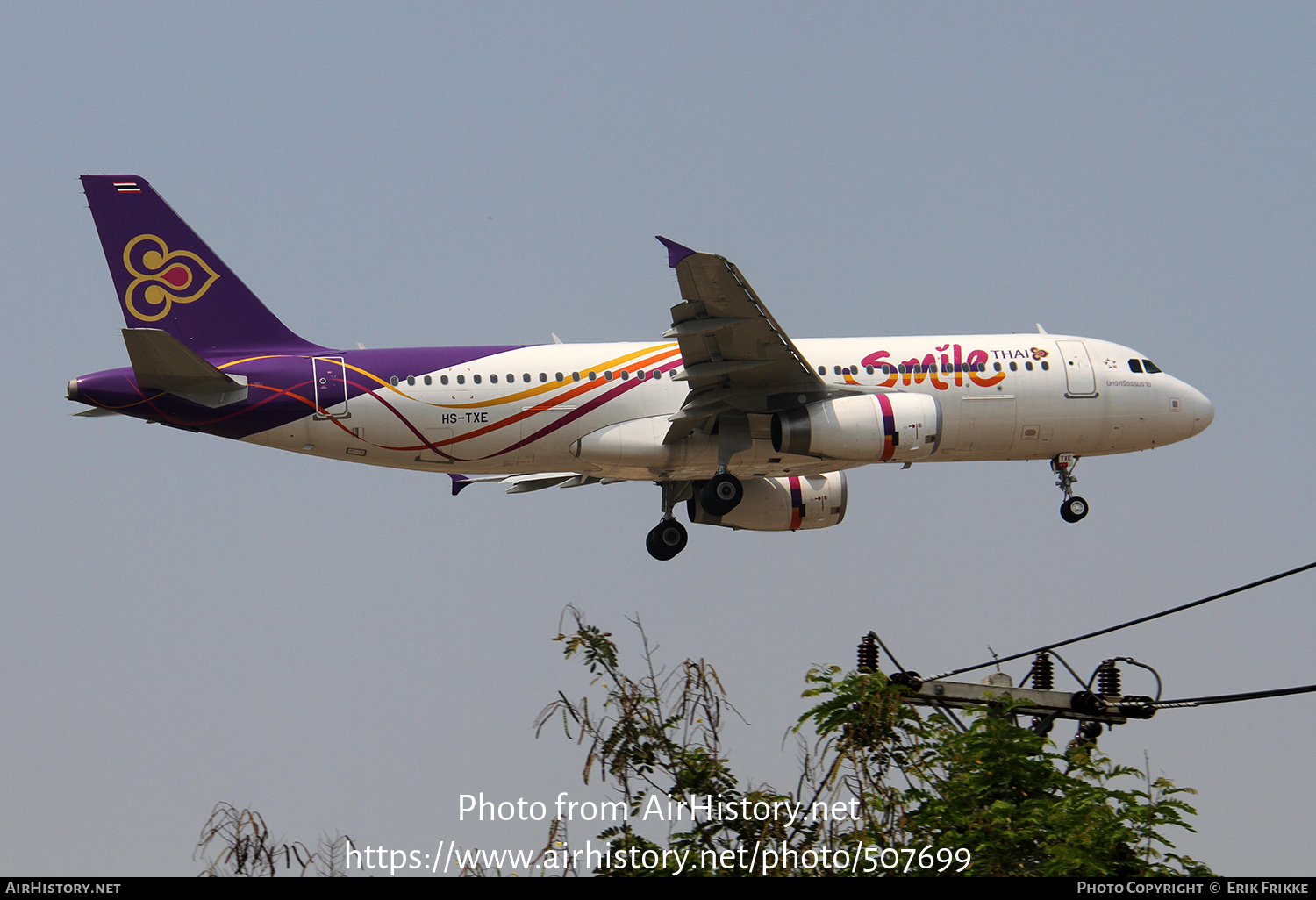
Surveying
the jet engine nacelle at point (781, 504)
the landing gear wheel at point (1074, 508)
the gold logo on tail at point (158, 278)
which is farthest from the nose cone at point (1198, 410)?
the gold logo on tail at point (158, 278)

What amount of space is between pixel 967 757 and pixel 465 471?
54.4ft

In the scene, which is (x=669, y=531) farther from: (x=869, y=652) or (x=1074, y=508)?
(x=869, y=652)

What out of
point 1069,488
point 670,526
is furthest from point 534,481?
point 1069,488

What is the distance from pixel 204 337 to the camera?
32.3 m

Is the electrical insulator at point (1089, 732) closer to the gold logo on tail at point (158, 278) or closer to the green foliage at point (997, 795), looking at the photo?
the green foliage at point (997, 795)

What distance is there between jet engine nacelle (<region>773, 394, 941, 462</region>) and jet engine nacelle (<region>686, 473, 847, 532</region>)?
5.09 meters

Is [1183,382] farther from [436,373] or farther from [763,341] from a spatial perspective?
[436,373]

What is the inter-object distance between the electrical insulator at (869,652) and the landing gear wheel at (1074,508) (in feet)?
53.8

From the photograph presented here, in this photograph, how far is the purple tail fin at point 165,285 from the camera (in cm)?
3244

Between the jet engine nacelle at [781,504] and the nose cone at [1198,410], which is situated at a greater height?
the nose cone at [1198,410]

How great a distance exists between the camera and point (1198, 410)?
36125 mm

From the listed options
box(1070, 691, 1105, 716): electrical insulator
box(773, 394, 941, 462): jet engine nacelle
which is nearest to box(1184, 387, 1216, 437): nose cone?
box(773, 394, 941, 462): jet engine nacelle

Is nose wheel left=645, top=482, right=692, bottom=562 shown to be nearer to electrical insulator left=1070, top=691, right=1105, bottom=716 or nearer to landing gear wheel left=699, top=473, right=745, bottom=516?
landing gear wheel left=699, top=473, right=745, bottom=516

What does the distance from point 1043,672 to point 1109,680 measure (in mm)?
1371
